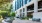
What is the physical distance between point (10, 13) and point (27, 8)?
59 centimetres

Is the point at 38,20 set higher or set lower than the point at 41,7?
lower

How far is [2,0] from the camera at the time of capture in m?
3.94

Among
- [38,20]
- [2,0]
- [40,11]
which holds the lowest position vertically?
[38,20]

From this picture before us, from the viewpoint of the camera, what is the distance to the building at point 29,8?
10.5 ft

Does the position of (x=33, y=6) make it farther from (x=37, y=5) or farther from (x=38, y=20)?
(x=38, y=20)

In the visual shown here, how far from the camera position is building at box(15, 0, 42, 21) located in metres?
3.19

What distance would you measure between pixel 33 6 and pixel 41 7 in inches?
9.7

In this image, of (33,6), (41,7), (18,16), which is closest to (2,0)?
(18,16)

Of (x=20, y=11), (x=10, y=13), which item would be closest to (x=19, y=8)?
(x=20, y=11)

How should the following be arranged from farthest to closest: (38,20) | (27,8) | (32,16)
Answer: (27,8), (32,16), (38,20)

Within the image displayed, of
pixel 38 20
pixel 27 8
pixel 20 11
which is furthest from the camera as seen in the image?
pixel 20 11

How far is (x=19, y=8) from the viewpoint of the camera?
3.90 m

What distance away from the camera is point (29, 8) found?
137 inches

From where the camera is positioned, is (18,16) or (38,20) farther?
(18,16)
